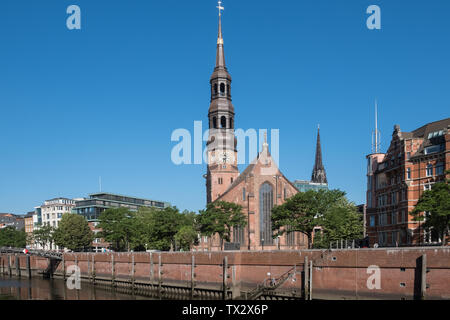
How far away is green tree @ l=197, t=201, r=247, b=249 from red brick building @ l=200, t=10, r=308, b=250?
12245 millimetres

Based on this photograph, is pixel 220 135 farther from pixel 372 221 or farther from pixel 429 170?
pixel 429 170

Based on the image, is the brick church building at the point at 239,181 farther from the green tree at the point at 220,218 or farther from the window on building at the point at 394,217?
the window on building at the point at 394,217

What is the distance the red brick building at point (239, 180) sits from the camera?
97750 mm

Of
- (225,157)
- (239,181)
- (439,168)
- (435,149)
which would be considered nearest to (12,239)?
(225,157)

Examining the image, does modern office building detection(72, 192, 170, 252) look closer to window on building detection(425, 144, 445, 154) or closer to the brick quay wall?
the brick quay wall

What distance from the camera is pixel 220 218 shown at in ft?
268

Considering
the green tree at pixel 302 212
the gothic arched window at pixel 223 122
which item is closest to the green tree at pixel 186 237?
the green tree at pixel 302 212

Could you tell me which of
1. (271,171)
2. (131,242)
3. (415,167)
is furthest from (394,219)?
(131,242)

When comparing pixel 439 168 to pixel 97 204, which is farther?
pixel 97 204

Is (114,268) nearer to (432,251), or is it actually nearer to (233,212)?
(233,212)

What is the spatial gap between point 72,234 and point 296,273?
3307 inches

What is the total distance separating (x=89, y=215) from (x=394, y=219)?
110800 mm

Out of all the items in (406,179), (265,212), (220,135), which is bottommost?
(265,212)

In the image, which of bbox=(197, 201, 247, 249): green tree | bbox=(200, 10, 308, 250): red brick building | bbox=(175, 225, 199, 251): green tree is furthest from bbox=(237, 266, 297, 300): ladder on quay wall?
bbox=(200, 10, 308, 250): red brick building
